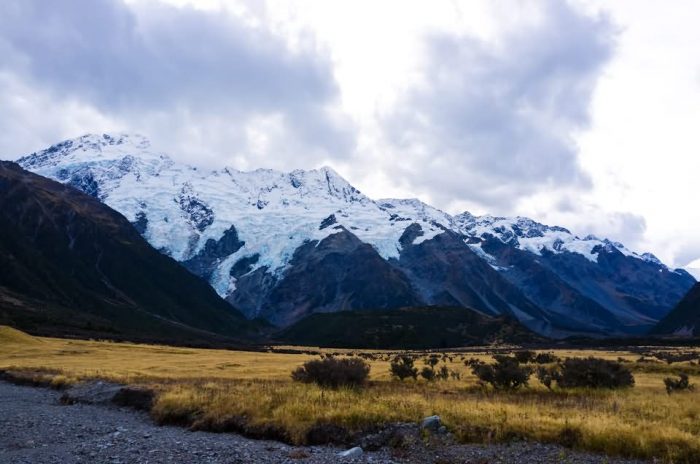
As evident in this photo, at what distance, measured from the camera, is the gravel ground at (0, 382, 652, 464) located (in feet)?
69.1

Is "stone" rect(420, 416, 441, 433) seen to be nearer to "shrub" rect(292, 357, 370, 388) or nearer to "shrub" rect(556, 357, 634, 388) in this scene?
"shrub" rect(292, 357, 370, 388)

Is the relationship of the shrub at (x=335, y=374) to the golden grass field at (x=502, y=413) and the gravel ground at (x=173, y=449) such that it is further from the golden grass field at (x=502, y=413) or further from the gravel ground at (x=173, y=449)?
the gravel ground at (x=173, y=449)

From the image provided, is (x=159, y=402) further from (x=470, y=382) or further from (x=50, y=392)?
(x=470, y=382)

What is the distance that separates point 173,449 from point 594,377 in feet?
96.8

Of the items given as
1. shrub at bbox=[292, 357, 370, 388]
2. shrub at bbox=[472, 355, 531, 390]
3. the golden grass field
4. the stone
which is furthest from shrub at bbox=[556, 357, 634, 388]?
the stone

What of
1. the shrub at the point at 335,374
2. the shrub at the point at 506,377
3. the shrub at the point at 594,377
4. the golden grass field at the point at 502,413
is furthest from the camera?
the shrub at the point at 506,377

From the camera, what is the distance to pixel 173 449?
23531 millimetres

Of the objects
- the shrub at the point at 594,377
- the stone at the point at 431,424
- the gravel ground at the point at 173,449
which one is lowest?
the gravel ground at the point at 173,449

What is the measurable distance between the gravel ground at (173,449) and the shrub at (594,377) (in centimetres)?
2079

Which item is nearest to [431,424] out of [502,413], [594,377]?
[502,413]

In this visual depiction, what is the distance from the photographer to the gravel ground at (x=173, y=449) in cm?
2105

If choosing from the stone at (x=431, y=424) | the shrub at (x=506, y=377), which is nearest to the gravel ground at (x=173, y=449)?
the stone at (x=431, y=424)

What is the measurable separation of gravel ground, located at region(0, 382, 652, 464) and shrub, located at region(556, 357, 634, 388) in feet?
68.2

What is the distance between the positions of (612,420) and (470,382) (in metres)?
23.4
